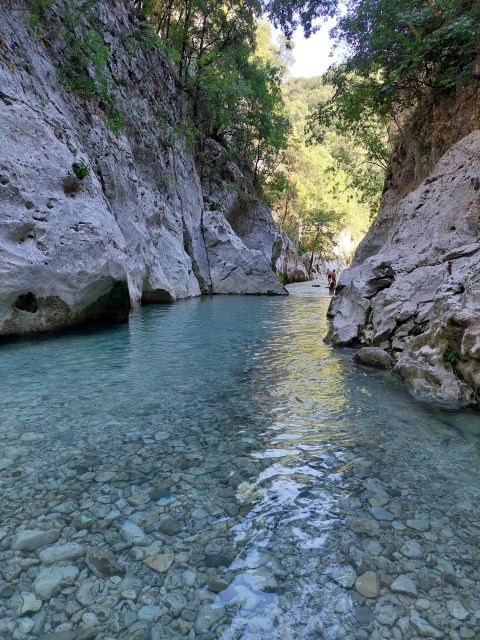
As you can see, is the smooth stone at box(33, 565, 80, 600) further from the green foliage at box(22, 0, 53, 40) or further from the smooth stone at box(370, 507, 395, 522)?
the green foliage at box(22, 0, 53, 40)

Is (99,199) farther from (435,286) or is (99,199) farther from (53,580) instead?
(53,580)

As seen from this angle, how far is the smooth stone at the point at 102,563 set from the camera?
1967 millimetres

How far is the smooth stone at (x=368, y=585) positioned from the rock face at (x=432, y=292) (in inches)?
115

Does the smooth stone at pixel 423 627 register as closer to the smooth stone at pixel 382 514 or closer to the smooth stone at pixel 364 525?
the smooth stone at pixel 364 525

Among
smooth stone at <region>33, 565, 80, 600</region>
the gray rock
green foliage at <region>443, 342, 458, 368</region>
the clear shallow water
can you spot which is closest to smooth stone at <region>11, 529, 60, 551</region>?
the clear shallow water

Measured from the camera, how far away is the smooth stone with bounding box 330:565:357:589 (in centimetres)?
194

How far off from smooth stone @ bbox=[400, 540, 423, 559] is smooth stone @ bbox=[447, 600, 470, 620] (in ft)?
0.97

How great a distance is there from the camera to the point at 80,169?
28.6 feet

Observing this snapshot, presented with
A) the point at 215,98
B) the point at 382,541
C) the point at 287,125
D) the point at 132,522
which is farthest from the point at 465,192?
the point at 287,125

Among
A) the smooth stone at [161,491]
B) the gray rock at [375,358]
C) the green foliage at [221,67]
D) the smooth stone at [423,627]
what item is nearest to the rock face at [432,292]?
the gray rock at [375,358]

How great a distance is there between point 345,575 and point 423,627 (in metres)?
0.39

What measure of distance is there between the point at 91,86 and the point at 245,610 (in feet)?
45.9

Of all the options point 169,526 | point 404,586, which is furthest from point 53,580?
point 404,586

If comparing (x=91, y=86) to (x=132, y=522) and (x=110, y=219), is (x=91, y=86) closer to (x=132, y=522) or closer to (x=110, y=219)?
(x=110, y=219)
